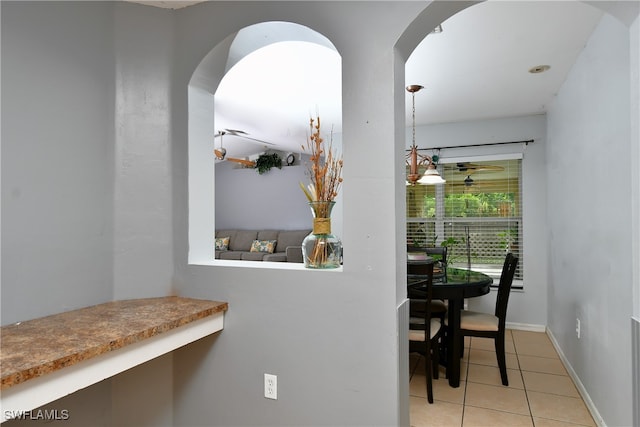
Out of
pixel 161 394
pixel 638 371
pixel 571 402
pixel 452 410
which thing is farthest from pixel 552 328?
pixel 161 394

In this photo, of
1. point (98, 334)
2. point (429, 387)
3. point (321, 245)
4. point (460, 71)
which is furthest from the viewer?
point (460, 71)

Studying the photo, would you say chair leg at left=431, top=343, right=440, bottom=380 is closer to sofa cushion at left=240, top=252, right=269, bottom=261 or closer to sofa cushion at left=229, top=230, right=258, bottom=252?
sofa cushion at left=240, top=252, right=269, bottom=261

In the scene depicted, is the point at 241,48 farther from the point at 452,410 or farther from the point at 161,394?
the point at 452,410

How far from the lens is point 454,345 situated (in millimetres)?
2904

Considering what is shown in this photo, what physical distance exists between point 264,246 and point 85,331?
223 inches

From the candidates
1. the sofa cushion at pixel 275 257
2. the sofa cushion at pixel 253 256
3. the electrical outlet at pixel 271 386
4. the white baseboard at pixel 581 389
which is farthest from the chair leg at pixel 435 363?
the sofa cushion at pixel 253 256

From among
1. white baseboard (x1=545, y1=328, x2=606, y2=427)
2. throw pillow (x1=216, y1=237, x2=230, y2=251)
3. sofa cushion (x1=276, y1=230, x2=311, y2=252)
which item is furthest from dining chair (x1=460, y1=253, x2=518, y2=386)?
throw pillow (x1=216, y1=237, x2=230, y2=251)

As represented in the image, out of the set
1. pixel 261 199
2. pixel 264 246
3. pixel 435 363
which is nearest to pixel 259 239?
pixel 264 246

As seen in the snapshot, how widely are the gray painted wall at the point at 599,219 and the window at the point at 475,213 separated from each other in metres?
1.12

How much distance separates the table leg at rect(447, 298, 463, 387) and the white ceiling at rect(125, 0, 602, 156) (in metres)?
1.86

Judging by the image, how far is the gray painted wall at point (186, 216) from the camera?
63.4 inches

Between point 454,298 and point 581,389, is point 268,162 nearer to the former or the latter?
point 454,298

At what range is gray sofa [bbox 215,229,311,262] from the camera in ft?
22.4

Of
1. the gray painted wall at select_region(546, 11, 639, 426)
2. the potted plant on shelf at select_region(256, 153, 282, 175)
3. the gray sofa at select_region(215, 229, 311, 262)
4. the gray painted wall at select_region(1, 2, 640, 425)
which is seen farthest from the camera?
the potted plant on shelf at select_region(256, 153, 282, 175)
